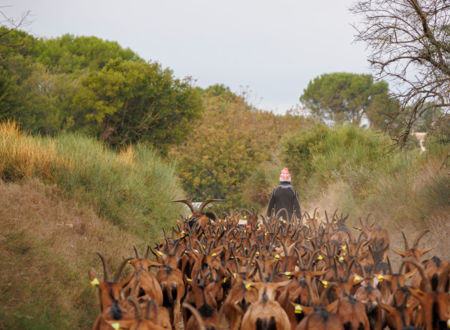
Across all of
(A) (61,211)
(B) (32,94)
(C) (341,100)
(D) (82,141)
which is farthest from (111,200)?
(C) (341,100)

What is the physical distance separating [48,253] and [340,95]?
5140 cm

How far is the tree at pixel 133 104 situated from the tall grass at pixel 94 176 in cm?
437

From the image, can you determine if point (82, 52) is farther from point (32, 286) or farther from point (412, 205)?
point (32, 286)

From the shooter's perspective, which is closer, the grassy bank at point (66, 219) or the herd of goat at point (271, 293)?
the herd of goat at point (271, 293)

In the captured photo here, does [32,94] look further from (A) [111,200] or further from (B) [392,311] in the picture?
(B) [392,311]

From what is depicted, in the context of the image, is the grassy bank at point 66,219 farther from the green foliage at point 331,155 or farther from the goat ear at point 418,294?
the green foliage at point 331,155

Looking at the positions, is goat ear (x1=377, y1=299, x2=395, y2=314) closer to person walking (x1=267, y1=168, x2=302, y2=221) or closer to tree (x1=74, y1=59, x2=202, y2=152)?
person walking (x1=267, y1=168, x2=302, y2=221)

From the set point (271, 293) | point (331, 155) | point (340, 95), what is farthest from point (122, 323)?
point (340, 95)

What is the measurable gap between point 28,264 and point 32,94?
424 inches

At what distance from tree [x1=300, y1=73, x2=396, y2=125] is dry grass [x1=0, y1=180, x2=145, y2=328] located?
45023mm

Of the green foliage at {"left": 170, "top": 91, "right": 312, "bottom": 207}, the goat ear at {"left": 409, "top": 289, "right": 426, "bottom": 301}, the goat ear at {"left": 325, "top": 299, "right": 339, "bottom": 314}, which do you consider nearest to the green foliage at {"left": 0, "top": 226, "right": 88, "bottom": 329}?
the goat ear at {"left": 325, "top": 299, "right": 339, "bottom": 314}

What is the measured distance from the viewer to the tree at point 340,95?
5497 cm

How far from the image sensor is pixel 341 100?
56781mm

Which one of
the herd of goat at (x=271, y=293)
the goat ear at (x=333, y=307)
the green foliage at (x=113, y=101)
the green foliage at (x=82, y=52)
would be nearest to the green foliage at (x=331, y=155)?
the green foliage at (x=113, y=101)
